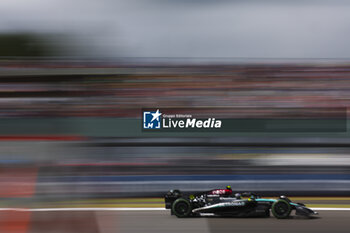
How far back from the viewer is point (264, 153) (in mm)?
8164

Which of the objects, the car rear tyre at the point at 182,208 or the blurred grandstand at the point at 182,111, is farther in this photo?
the blurred grandstand at the point at 182,111

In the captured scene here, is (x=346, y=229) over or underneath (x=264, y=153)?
underneath

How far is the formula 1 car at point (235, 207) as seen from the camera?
5.46 metres

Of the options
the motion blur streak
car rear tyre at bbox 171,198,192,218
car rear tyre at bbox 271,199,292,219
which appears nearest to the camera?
car rear tyre at bbox 271,199,292,219

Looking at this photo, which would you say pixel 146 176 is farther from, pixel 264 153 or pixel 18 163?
pixel 18 163

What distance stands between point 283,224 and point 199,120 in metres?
4.19

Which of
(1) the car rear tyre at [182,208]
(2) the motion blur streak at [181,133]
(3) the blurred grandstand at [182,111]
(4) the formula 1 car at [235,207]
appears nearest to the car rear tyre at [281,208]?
(4) the formula 1 car at [235,207]

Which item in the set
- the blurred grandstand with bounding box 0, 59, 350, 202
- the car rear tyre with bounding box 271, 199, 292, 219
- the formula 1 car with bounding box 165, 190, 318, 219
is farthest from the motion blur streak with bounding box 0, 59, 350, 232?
the car rear tyre with bounding box 271, 199, 292, 219

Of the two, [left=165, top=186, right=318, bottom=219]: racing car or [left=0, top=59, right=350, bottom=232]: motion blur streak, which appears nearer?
[left=165, top=186, right=318, bottom=219]: racing car

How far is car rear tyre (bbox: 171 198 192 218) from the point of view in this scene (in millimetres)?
5594

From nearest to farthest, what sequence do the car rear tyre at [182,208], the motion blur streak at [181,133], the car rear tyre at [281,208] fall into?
1. the car rear tyre at [281,208]
2. the car rear tyre at [182,208]
3. the motion blur streak at [181,133]

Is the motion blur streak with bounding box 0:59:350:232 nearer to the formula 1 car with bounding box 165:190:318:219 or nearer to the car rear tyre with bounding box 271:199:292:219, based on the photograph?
the formula 1 car with bounding box 165:190:318:219

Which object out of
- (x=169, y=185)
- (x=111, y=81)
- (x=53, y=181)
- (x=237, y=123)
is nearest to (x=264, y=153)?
(x=237, y=123)

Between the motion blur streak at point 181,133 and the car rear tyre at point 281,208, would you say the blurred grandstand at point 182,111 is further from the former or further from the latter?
the car rear tyre at point 281,208
